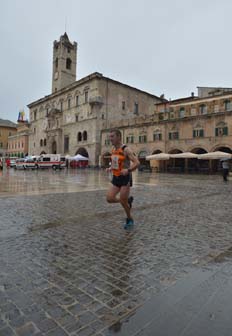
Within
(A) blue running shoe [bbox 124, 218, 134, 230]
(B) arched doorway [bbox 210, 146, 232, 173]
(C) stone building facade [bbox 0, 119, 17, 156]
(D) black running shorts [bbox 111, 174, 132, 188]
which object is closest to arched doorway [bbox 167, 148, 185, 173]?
(B) arched doorway [bbox 210, 146, 232, 173]

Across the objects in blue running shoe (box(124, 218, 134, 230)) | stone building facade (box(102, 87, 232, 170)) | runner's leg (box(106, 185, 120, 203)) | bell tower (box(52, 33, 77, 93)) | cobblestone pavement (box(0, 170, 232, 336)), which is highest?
bell tower (box(52, 33, 77, 93))

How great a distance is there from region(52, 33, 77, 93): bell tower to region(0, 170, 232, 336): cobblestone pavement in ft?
188

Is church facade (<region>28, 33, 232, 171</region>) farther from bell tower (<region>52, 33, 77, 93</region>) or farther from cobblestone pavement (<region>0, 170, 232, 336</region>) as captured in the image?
cobblestone pavement (<region>0, 170, 232, 336</region>)

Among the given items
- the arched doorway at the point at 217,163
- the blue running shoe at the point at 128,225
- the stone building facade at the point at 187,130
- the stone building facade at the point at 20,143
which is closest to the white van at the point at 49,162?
the stone building facade at the point at 187,130

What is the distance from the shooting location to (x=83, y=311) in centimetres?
205

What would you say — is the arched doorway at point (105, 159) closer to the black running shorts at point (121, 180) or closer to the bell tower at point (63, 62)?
the bell tower at point (63, 62)

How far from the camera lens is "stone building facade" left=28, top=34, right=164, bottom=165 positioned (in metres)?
43.7

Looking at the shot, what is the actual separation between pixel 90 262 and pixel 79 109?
154ft

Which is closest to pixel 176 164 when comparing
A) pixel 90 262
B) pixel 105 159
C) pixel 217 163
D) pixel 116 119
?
pixel 217 163

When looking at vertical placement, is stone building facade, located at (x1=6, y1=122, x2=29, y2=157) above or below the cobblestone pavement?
above

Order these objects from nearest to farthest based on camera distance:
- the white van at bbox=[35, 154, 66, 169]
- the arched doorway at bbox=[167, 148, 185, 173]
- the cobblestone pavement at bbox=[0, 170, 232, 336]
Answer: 1. the cobblestone pavement at bbox=[0, 170, 232, 336]
2. the arched doorway at bbox=[167, 148, 185, 173]
3. the white van at bbox=[35, 154, 66, 169]

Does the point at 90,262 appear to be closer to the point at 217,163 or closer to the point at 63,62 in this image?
the point at 217,163

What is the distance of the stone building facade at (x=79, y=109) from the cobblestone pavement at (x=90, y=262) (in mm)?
34611

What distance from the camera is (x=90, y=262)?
3098 millimetres
